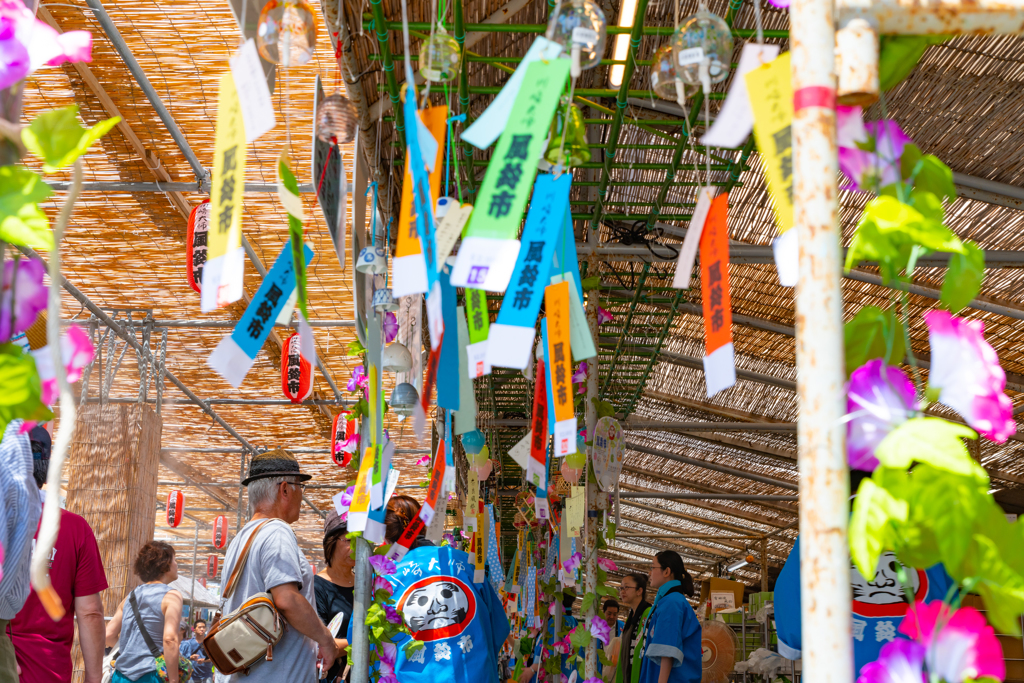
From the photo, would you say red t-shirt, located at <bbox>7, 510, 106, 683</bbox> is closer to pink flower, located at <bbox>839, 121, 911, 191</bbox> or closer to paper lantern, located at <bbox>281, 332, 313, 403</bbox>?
pink flower, located at <bbox>839, 121, 911, 191</bbox>

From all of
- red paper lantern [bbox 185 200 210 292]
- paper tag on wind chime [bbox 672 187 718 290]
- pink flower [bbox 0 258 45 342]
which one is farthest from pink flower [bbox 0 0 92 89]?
red paper lantern [bbox 185 200 210 292]

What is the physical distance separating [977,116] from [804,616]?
178 inches

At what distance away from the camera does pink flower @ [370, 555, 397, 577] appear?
11.2 feet

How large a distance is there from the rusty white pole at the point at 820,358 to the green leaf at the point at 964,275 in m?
0.27

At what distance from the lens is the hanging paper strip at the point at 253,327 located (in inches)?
67.2

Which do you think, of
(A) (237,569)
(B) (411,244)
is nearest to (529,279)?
(B) (411,244)

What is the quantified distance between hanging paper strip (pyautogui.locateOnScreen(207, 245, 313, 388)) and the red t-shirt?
5.23 feet

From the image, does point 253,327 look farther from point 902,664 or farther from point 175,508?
point 175,508

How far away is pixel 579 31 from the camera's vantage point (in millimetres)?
1842

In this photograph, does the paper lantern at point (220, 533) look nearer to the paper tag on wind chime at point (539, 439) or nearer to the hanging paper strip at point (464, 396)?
the paper tag on wind chime at point (539, 439)

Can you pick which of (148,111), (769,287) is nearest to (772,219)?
(769,287)

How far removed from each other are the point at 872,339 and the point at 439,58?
136 centimetres

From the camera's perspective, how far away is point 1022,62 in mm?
4359

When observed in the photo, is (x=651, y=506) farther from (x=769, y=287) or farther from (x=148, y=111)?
(x=148, y=111)
